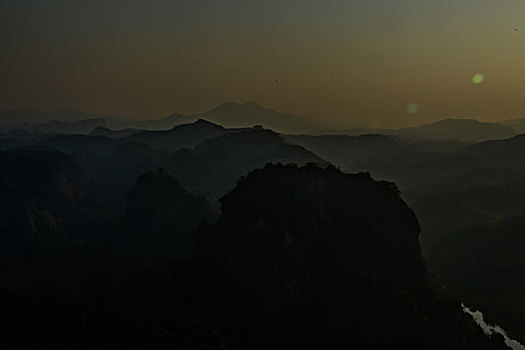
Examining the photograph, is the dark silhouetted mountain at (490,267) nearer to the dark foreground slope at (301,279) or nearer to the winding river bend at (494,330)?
the winding river bend at (494,330)

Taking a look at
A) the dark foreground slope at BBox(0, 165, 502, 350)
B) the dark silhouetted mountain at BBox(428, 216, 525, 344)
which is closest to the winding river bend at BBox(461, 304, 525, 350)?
the dark silhouetted mountain at BBox(428, 216, 525, 344)

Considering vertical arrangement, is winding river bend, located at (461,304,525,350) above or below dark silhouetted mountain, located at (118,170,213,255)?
below

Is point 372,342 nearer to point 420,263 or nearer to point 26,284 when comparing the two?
point 420,263

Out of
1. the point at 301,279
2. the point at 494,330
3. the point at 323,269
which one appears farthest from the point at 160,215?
the point at 494,330

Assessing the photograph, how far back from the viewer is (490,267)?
126 m

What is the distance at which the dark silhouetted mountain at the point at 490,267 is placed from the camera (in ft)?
343

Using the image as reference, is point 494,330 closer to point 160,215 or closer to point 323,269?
point 323,269

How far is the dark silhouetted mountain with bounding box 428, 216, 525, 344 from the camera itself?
105 m

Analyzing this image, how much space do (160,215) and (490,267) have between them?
11348 cm

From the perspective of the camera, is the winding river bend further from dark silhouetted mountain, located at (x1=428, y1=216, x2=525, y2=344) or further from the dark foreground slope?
the dark foreground slope

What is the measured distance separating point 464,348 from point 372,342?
16.2 meters

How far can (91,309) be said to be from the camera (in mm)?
51344

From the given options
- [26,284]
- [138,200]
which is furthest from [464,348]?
[138,200]

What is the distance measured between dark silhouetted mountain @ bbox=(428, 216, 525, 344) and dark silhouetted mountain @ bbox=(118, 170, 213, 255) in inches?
3326
